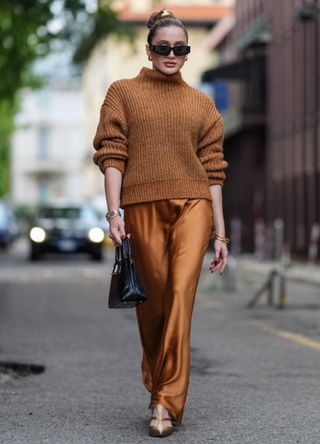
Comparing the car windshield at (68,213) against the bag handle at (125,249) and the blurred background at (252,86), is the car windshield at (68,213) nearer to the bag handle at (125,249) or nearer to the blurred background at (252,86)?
the blurred background at (252,86)

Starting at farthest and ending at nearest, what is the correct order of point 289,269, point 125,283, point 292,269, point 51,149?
point 51,149
point 292,269
point 289,269
point 125,283

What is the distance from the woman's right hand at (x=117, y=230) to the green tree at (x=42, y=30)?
619 inches

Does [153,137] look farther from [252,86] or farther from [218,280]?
[252,86]

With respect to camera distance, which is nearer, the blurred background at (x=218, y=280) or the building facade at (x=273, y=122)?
the blurred background at (x=218, y=280)

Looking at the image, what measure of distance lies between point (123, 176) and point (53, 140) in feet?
369

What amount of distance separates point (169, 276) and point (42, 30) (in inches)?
721

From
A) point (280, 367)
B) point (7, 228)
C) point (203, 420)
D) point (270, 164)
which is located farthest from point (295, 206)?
point (203, 420)

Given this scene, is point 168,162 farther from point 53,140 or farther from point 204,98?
point 53,140

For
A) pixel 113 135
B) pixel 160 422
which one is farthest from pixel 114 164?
pixel 160 422

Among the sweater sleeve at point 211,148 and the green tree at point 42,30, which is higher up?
the green tree at point 42,30

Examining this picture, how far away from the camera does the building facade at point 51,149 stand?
117938 millimetres

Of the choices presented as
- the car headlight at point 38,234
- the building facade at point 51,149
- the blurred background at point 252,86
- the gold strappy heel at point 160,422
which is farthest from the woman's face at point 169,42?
the building facade at point 51,149

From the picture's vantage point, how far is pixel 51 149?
4678 inches

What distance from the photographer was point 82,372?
31.7 feet
